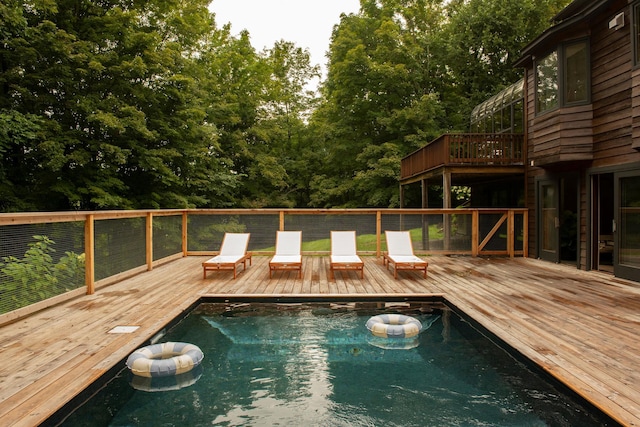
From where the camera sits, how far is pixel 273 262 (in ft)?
24.3

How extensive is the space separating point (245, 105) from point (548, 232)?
53.7 feet

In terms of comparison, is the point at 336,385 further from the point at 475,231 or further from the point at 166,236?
the point at 475,231

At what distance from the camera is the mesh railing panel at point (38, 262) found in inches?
183

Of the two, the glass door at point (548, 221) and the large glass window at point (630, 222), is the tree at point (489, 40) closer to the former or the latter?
the glass door at point (548, 221)

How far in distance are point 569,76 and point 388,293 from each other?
5735 mm

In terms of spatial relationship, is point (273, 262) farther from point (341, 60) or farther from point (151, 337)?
point (341, 60)

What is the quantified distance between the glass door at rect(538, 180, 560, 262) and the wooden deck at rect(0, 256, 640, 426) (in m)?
0.72

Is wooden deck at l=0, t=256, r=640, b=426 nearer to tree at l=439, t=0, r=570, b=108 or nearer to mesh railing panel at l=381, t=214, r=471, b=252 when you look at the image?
mesh railing panel at l=381, t=214, r=471, b=252

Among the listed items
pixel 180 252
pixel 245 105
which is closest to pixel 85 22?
pixel 180 252

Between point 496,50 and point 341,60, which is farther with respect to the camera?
point 341,60

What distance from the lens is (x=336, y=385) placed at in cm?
370

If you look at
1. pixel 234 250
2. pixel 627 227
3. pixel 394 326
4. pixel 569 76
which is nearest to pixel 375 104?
pixel 569 76

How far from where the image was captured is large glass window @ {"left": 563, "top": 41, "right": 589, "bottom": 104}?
313 inches

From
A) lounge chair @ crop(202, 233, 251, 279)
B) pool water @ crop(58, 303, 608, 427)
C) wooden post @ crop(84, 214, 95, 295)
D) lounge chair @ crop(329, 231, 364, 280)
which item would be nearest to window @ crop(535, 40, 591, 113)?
lounge chair @ crop(329, 231, 364, 280)
